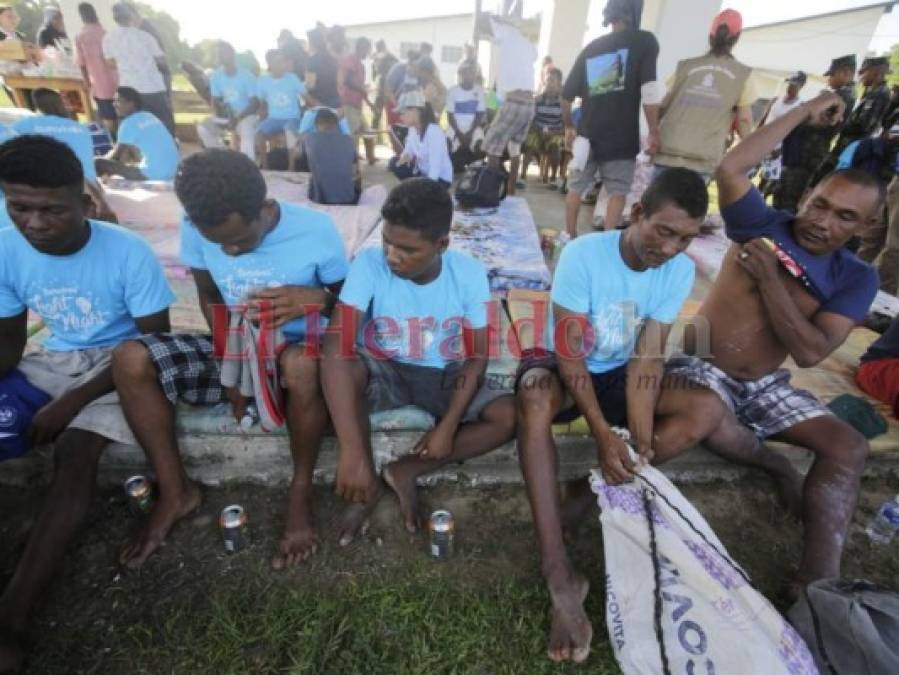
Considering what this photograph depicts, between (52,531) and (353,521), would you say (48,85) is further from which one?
(353,521)

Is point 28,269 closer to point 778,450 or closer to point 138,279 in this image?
point 138,279

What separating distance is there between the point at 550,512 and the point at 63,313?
6.73 feet

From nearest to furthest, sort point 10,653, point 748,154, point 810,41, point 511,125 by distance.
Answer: point 10,653, point 748,154, point 511,125, point 810,41

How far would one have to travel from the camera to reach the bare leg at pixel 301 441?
188 centimetres

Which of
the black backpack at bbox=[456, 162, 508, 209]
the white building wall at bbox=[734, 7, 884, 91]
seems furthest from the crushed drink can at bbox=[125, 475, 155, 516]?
the white building wall at bbox=[734, 7, 884, 91]

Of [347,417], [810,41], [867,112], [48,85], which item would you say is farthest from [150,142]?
[810,41]

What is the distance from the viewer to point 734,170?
206cm

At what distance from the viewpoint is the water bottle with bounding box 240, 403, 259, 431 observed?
6.96ft

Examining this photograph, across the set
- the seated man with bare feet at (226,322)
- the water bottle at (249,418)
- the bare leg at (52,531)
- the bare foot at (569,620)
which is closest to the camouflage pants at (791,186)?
the bare foot at (569,620)

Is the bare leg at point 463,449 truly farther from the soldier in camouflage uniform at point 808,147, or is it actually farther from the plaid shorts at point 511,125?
the soldier in camouflage uniform at point 808,147

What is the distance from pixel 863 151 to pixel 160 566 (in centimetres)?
540

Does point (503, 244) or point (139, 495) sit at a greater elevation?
point (503, 244)

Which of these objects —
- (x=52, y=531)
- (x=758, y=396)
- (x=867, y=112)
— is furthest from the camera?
(x=867, y=112)

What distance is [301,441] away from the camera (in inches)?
76.6
